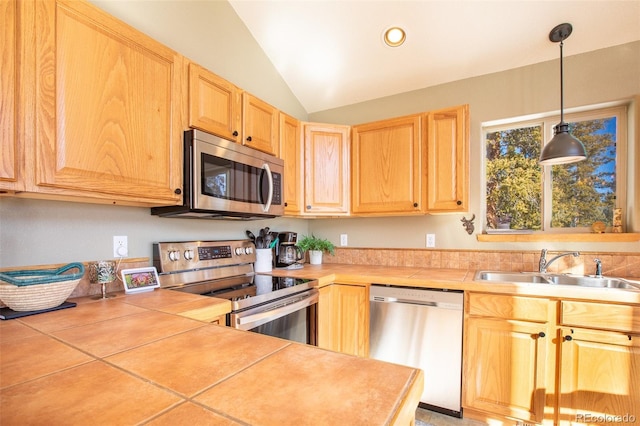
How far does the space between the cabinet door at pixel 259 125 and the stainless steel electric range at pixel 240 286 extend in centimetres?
70

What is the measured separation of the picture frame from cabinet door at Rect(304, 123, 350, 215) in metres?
1.22

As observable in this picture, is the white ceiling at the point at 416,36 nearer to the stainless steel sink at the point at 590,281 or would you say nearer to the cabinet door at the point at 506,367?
the stainless steel sink at the point at 590,281

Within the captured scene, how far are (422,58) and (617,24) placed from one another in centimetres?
116

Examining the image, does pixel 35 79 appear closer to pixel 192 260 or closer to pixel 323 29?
pixel 192 260

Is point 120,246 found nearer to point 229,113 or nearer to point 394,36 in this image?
point 229,113

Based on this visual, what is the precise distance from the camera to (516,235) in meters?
2.22

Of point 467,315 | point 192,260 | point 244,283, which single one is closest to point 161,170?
point 192,260

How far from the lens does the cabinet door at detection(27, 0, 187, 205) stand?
1.06m

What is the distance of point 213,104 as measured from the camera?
170cm

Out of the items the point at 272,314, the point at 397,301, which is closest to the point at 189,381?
the point at 272,314

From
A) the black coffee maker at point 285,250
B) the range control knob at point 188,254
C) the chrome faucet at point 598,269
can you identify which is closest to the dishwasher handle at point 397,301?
the black coffee maker at point 285,250

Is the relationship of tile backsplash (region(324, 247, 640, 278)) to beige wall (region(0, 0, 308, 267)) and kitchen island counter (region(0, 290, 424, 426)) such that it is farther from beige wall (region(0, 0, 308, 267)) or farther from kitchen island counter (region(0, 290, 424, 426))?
kitchen island counter (region(0, 290, 424, 426))

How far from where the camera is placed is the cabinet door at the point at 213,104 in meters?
1.59

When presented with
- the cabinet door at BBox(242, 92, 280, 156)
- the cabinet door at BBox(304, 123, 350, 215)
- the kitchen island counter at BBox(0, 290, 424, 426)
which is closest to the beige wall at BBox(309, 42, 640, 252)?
the cabinet door at BBox(304, 123, 350, 215)
